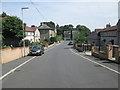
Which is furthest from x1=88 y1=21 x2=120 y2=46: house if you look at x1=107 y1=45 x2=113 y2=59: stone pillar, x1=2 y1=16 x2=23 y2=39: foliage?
x1=107 y1=45 x2=113 y2=59: stone pillar

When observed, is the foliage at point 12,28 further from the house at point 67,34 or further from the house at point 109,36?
the house at point 67,34

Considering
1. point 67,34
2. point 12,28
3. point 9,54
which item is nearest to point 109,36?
point 12,28

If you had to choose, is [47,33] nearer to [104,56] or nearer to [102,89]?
[104,56]

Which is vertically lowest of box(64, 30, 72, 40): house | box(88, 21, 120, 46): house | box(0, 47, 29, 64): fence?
box(0, 47, 29, 64): fence

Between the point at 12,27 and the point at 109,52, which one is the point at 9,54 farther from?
the point at 12,27

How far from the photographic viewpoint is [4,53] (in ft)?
66.1

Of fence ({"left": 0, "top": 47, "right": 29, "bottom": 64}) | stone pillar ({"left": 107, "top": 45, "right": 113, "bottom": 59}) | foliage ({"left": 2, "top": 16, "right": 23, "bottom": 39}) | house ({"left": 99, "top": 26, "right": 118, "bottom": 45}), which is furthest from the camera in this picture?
foliage ({"left": 2, "top": 16, "right": 23, "bottom": 39})

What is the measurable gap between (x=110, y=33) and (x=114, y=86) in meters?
46.4

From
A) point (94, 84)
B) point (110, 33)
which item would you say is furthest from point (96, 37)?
point (94, 84)

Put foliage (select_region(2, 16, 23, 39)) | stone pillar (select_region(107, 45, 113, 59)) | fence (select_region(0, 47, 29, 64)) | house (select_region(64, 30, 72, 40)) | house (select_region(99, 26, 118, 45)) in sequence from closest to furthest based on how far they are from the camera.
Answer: fence (select_region(0, 47, 29, 64)), stone pillar (select_region(107, 45, 113, 59)), house (select_region(99, 26, 118, 45)), foliage (select_region(2, 16, 23, 39)), house (select_region(64, 30, 72, 40))

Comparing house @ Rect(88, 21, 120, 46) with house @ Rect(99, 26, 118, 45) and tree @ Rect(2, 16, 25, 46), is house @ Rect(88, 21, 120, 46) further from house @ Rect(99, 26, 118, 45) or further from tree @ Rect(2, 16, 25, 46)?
tree @ Rect(2, 16, 25, 46)

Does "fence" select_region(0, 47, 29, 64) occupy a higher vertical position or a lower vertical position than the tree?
lower

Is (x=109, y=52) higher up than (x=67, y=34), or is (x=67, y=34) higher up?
(x=67, y=34)

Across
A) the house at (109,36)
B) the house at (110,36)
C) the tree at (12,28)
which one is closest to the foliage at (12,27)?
the tree at (12,28)
